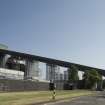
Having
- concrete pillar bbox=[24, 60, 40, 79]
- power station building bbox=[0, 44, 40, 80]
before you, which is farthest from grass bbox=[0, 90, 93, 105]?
concrete pillar bbox=[24, 60, 40, 79]

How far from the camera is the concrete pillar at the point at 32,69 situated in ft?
534

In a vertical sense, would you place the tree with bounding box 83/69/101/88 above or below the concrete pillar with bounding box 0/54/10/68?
below

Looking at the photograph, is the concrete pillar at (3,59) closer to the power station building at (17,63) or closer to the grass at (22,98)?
the power station building at (17,63)

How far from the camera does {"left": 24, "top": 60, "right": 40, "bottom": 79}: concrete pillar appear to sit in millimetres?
162900

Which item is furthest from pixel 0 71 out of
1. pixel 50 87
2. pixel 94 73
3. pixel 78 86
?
pixel 94 73

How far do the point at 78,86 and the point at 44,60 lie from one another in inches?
1142

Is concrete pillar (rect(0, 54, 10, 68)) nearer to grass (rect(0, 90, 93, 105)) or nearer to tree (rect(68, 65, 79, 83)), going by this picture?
tree (rect(68, 65, 79, 83))

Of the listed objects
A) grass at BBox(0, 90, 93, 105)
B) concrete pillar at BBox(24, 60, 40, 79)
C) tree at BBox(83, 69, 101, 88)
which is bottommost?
grass at BBox(0, 90, 93, 105)

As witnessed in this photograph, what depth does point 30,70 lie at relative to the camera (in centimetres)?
16638

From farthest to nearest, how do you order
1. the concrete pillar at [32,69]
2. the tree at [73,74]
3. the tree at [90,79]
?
the concrete pillar at [32,69], the tree at [73,74], the tree at [90,79]

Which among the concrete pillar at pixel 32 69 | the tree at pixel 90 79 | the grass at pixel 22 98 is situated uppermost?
the concrete pillar at pixel 32 69

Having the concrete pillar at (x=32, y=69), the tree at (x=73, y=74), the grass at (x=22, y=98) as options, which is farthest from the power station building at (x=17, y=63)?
the grass at (x=22, y=98)

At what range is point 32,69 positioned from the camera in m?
171

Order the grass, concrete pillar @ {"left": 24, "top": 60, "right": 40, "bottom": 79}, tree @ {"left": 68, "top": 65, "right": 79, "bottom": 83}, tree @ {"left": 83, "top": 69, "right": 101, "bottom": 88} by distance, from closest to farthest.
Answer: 1. the grass
2. tree @ {"left": 83, "top": 69, "right": 101, "bottom": 88}
3. tree @ {"left": 68, "top": 65, "right": 79, "bottom": 83}
4. concrete pillar @ {"left": 24, "top": 60, "right": 40, "bottom": 79}
